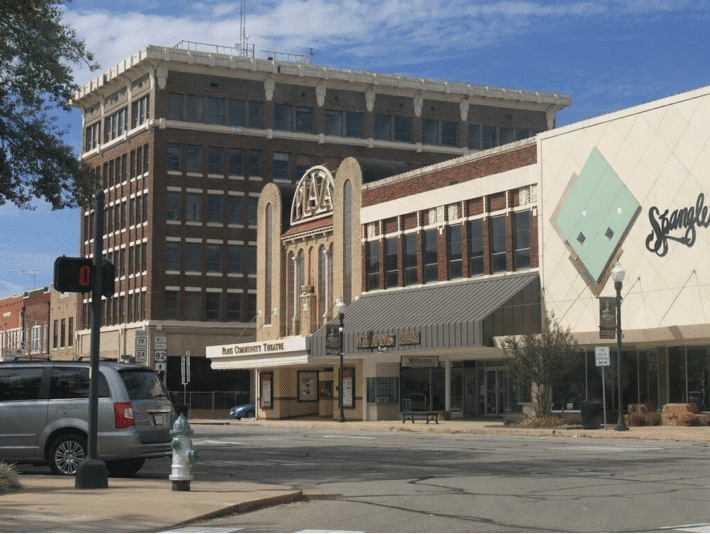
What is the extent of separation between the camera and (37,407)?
18484mm

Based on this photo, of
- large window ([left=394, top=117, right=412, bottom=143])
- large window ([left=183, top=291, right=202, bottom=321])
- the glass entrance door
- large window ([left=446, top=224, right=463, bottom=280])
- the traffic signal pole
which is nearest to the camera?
the traffic signal pole

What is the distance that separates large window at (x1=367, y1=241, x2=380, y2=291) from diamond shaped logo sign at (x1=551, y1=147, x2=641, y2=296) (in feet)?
40.8

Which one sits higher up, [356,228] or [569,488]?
[356,228]

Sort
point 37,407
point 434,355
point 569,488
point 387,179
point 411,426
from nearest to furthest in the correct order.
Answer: point 569,488
point 37,407
point 411,426
point 434,355
point 387,179

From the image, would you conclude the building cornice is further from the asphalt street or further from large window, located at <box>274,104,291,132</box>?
the asphalt street

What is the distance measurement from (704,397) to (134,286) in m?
50.6

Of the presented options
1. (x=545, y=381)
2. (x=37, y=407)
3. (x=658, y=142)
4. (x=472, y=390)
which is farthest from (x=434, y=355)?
(x=37, y=407)

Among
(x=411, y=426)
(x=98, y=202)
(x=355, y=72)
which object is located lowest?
(x=411, y=426)

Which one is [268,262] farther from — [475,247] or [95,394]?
[95,394]

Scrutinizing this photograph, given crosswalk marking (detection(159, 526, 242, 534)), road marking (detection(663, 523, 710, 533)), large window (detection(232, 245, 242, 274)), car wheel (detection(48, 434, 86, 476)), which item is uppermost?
large window (detection(232, 245, 242, 274))

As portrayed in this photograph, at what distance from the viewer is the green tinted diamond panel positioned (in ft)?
133

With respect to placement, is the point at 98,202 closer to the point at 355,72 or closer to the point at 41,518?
the point at 41,518

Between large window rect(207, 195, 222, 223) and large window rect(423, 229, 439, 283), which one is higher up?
large window rect(207, 195, 222, 223)

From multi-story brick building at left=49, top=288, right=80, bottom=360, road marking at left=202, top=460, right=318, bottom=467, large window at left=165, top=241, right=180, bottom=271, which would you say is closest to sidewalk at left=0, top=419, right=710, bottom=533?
road marking at left=202, top=460, right=318, bottom=467
